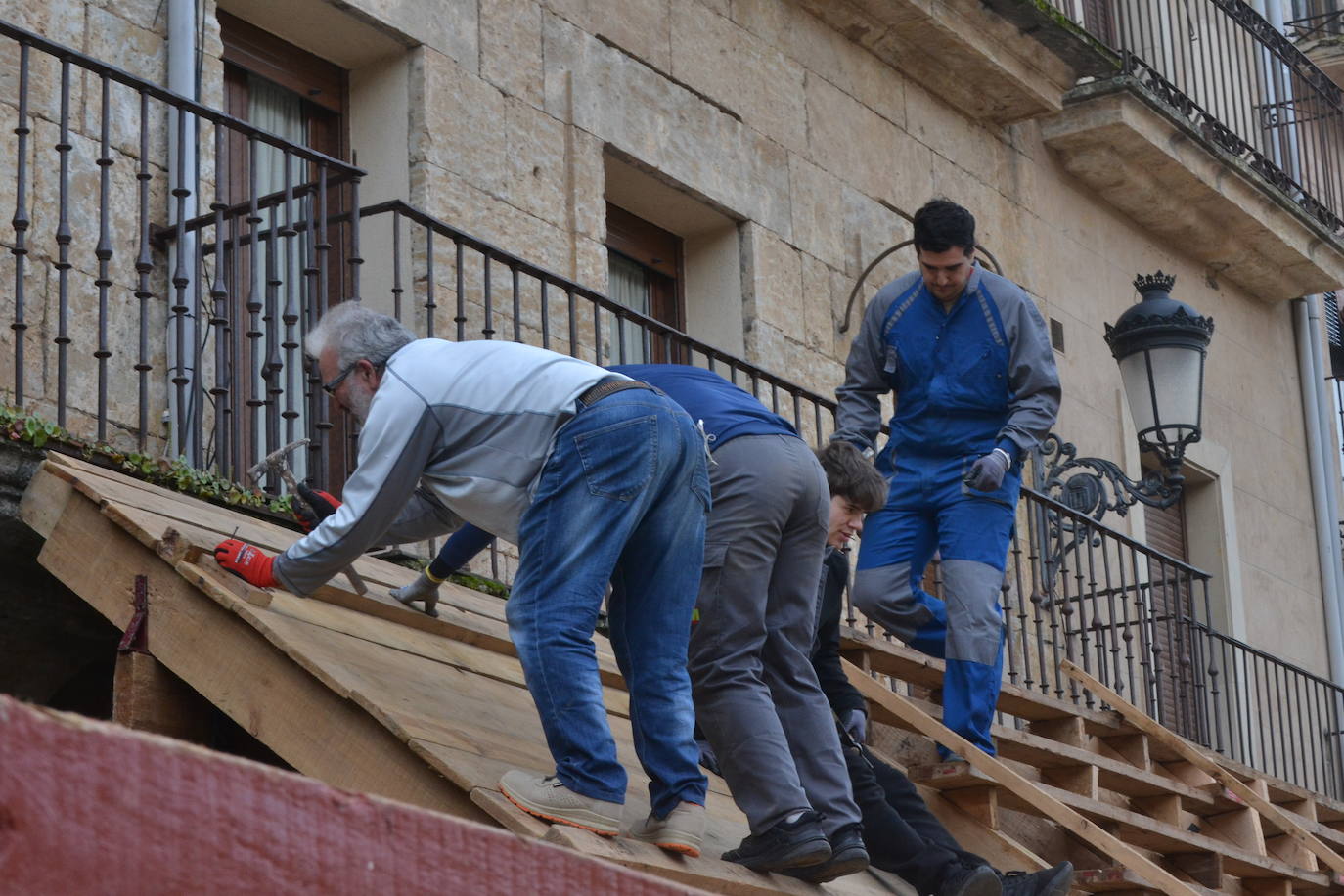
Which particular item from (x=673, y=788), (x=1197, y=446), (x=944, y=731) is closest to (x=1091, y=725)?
(x=944, y=731)

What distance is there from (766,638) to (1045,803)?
1886 millimetres

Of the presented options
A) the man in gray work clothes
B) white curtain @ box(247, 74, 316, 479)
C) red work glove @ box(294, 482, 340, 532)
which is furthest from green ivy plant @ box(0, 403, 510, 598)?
white curtain @ box(247, 74, 316, 479)

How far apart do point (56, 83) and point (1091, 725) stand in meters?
4.82

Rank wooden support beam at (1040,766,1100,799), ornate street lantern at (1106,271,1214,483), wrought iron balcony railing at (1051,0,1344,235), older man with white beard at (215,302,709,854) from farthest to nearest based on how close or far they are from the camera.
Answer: wrought iron balcony railing at (1051,0,1344,235) → ornate street lantern at (1106,271,1214,483) → wooden support beam at (1040,766,1100,799) → older man with white beard at (215,302,709,854)

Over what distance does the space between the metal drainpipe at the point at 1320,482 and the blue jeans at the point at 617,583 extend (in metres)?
11.8

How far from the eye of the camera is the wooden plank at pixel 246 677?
4.30 metres

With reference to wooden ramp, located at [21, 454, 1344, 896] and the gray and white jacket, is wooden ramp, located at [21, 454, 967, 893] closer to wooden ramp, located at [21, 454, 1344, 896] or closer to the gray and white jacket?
wooden ramp, located at [21, 454, 1344, 896]

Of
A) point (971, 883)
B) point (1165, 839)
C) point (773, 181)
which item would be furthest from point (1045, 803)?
point (773, 181)

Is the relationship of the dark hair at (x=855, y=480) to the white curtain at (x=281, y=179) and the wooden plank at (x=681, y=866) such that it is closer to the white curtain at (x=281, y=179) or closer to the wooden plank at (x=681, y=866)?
the wooden plank at (x=681, y=866)

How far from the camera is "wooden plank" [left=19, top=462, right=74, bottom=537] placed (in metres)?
4.98

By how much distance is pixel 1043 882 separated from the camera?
571cm

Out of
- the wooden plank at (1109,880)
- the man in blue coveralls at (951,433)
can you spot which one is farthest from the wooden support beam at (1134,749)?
the wooden plank at (1109,880)

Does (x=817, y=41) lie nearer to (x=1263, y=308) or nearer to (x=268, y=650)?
(x=1263, y=308)

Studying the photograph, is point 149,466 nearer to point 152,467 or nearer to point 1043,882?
point 152,467
